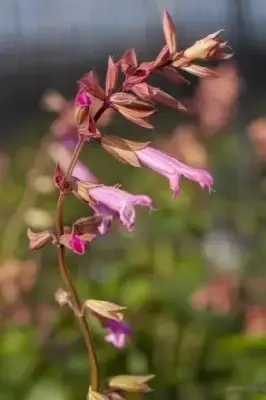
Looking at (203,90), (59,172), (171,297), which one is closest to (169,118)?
(203,90)

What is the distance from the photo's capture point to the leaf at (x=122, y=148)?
1.23ft

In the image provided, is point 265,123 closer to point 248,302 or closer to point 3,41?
point 248,302

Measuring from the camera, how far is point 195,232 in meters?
0.85

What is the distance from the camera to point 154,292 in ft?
2.50

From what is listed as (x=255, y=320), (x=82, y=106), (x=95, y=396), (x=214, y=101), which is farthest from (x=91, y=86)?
(x=214, y=101)

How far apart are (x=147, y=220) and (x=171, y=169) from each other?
542 mm

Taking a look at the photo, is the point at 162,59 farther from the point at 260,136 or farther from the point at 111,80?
the point at 260,136

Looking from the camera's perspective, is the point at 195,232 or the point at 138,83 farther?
the point at 195,232

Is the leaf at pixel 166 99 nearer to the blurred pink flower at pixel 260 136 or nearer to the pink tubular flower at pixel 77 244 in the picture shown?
the pink tubular flower at pixel 77 244

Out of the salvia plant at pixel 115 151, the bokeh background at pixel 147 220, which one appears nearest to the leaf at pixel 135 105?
the salvia plant at pixel 115 151

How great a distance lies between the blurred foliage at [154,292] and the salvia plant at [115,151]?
176mm

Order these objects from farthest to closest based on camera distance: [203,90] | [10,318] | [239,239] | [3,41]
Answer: [3,41] < [239,239] < [203,90] < [10,318]

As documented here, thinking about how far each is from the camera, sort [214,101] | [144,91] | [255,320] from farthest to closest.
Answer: [214,101]
[255,320]
[144,91]

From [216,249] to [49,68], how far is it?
1.15 feet
